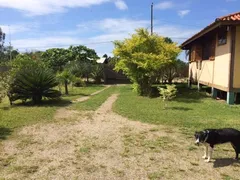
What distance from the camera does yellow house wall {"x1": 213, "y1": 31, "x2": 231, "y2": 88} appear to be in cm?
1141

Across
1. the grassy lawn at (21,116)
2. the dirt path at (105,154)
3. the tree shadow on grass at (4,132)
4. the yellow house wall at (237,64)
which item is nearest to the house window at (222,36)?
the yellow house wall at (237,64)

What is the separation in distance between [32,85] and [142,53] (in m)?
6.43

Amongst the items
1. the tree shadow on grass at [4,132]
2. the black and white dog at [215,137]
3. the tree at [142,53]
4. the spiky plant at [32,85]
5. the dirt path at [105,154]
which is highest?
the tree at [142,53]

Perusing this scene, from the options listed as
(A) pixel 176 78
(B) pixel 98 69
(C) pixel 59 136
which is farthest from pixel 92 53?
(C) pixel 59 136

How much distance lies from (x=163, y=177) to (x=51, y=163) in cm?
205

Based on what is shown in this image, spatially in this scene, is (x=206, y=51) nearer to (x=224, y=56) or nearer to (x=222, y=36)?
(x=222, y=36)

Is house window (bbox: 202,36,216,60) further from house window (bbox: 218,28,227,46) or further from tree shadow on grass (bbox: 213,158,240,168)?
tree shadow on grass (bbox: 213,158,240,168)

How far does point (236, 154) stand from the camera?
5035 millimetres

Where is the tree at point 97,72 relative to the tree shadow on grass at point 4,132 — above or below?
above

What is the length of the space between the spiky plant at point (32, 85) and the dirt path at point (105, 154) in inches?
186

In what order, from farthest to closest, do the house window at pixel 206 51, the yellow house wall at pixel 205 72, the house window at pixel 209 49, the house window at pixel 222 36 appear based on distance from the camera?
the house window at pixel 206 51 < the yellow house wall at pixel 205 72 < the house window at pixel 209 49 < the house window at pixel 222 36

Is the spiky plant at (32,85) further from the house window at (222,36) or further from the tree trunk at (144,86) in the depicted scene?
the house window at (222,36)

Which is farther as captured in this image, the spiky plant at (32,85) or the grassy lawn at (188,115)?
the spiky plant at (32,85)

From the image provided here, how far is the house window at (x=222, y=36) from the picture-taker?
39.3 ft
